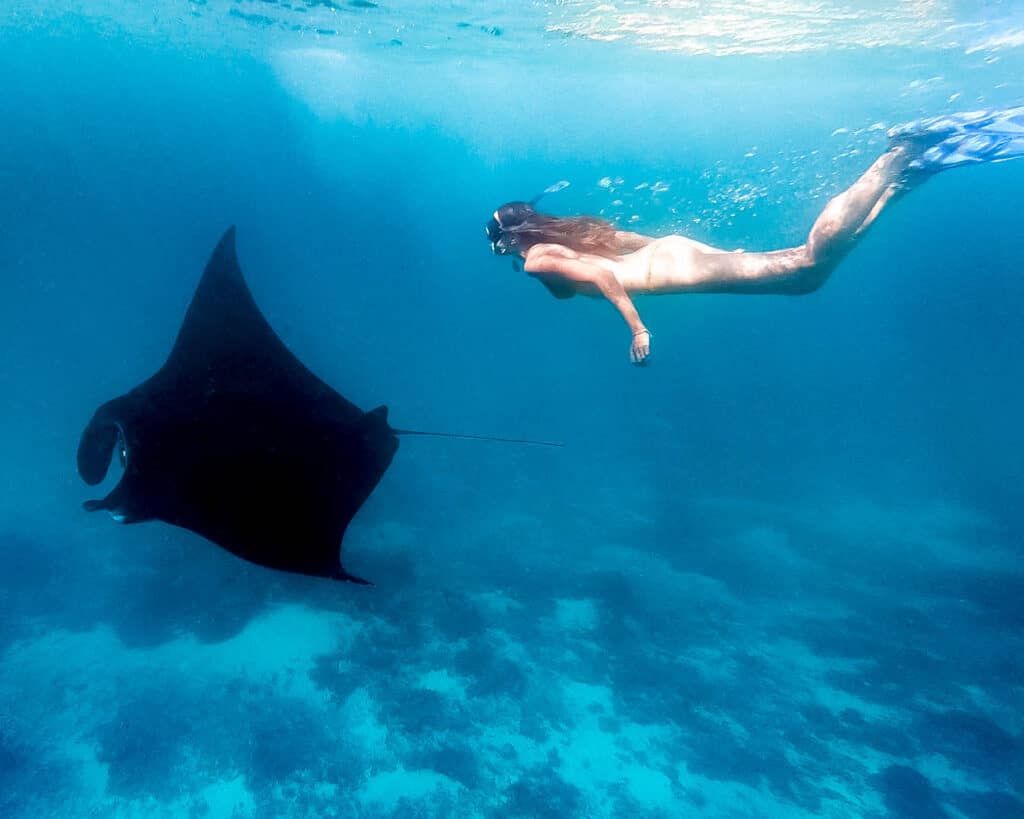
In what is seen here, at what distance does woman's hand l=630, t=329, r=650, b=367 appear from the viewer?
3.71m

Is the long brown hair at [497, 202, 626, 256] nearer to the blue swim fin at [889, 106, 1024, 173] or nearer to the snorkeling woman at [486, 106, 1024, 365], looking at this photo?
the snorkeling woman at [486, 106, 1024, 365]

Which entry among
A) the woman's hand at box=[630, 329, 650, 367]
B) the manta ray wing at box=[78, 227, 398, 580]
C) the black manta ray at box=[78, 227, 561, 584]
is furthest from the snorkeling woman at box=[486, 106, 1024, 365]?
the manta ray wing at box=[78, 227, 398, 580]

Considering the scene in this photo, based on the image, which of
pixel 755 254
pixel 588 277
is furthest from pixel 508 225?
pixel 755 254

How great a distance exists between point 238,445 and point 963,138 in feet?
21.7

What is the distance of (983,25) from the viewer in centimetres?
1477

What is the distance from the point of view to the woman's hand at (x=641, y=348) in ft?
12.2

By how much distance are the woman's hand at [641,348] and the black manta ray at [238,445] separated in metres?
2.11

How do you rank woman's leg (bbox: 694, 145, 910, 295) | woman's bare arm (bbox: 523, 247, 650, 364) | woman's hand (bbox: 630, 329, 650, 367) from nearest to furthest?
woman's hand (bbox: 630, 329, 650, 367)
woman's bare arm (bbox: 523, 247, 650, 364)
woman's leg (bbox: 694, 145, 910, 295)

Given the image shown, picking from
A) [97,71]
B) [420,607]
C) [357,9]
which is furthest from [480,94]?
[420,607]

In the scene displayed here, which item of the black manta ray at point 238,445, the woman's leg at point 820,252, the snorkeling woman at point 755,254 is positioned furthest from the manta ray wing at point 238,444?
the woman's leg at point 820,252

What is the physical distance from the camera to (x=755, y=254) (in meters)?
4.88

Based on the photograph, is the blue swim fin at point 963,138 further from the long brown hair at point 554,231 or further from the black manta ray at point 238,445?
the black manta ray at point 238,445

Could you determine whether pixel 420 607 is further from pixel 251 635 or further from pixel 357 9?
pixel 357 9

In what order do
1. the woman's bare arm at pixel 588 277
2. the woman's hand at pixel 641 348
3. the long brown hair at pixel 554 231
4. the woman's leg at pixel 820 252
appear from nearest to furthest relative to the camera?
the woman's hand at pixel 641 348, the woman's bare arm at pixel 588 277, the woman's leg at pixel 820 252, the long brown hair at pixel 554 231
